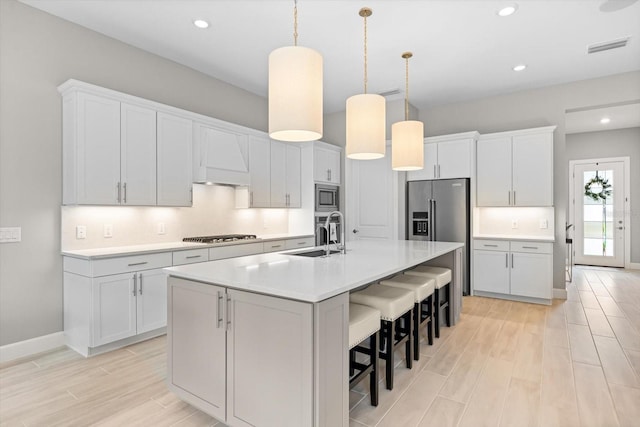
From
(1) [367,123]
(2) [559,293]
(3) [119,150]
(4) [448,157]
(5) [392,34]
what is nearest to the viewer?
(1) [367,123]

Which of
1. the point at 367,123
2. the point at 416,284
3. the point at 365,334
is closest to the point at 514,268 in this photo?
the point at 416,284

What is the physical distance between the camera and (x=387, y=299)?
92.9 inches

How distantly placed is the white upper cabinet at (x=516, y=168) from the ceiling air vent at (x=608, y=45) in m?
1.00

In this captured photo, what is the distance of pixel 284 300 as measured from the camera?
162cm

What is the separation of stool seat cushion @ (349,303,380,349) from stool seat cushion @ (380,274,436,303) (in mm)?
656

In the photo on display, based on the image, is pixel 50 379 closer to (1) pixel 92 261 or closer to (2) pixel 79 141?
(1) pixel 92 261

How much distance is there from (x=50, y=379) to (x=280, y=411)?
2.03 metres

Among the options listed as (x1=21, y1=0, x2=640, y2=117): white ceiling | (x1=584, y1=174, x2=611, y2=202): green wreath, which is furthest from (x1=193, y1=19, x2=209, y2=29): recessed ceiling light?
(x1=584, y1=174, x2=611, y2=202): green wreath

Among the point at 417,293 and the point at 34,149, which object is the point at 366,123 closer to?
the point at 417,293

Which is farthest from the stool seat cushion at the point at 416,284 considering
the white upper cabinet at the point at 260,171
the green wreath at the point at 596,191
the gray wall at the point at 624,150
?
the gray wall at the point at 624,150

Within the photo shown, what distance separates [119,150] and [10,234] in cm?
111

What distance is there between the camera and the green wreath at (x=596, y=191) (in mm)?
7145

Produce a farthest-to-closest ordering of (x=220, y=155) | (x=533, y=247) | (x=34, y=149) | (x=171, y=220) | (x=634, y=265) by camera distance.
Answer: (x=634, y=265) < (x=533, y=247) < (x=220, y=155) < (x=171, y=220) < (x=34, y=149)

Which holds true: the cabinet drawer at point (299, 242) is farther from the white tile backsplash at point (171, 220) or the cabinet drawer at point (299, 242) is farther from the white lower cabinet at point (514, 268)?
the white lower cabinet at point (514, 268)
